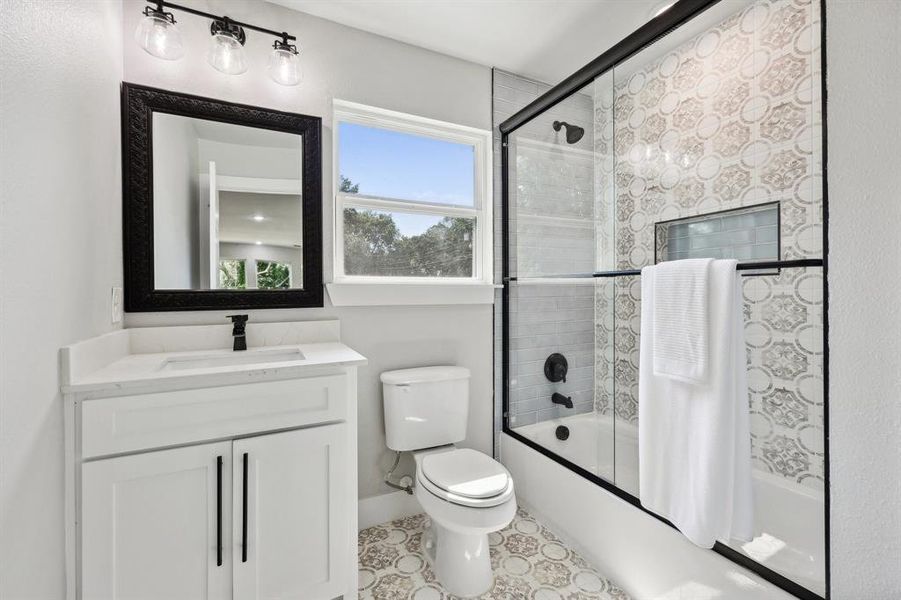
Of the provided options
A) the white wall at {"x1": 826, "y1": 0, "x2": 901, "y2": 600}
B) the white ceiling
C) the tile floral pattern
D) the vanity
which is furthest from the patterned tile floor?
the white ceiling

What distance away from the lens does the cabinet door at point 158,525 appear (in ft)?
3.52

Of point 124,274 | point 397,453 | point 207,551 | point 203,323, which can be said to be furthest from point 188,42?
point 397,453

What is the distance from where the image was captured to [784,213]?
1549 mm

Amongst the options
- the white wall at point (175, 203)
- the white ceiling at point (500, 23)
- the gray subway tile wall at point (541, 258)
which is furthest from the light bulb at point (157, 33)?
the gray subway tile wall at point (541, 258)

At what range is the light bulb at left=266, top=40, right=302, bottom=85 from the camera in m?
1.63

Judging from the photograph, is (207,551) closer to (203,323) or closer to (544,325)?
(203,323)

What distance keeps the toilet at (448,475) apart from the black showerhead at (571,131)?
1320mm

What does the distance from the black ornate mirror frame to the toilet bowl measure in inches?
37.4

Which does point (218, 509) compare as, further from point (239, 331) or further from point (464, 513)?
point (464, 513)

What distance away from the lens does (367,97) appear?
1.92 m

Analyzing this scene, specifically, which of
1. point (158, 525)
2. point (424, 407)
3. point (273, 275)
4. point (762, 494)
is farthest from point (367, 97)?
point (762, 494)

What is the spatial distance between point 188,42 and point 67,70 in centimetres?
69

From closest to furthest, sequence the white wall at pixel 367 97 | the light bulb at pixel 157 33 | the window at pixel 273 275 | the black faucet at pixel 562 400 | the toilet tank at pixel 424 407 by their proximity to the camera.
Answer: the light bulb at pixel 157 33
the white wall at pixel 367 97
the window at pixel 273 275
the toilet tank at pixel 424 407
the black faucet at pixel 562 400

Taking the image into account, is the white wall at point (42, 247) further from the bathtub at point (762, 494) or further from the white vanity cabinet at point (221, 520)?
the bathtub at point (762, 494)
